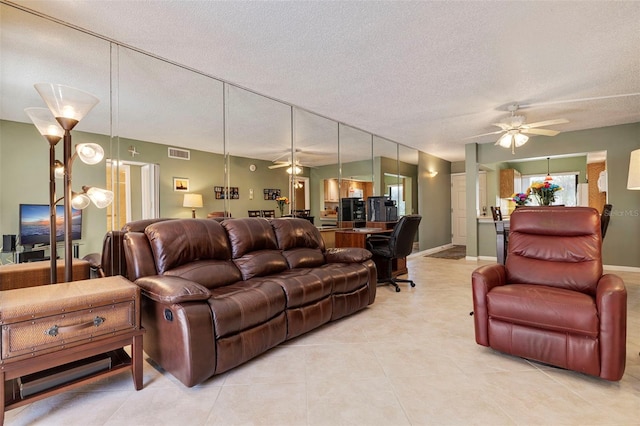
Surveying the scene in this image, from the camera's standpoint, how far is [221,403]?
5.49 feet

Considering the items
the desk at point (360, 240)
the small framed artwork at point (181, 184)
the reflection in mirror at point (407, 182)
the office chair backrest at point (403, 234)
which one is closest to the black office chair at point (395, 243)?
the office chair backrest at point (403, 234)

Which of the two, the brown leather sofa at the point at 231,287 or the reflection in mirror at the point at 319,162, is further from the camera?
the reflection in mirror at the point at 319,162

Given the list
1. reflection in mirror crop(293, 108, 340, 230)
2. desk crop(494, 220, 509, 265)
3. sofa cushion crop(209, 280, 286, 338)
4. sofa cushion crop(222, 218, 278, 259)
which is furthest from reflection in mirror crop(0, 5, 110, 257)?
desk crop(494, 220, 509, 265)

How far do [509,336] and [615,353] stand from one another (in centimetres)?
53

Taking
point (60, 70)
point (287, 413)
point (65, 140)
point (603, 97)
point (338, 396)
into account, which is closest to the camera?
point (287, 413)

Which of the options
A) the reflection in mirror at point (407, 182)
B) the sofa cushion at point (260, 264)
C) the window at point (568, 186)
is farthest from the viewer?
the window at point (568, 186)

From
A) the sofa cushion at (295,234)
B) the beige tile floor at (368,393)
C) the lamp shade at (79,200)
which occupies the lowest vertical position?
the beige tile floor at (368,393)

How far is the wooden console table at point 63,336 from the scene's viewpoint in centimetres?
143

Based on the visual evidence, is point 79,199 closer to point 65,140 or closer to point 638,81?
point 65,140

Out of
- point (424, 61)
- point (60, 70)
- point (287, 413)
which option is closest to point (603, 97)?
point (424, 61)

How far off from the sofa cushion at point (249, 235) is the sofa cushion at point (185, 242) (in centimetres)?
8

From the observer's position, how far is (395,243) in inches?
159

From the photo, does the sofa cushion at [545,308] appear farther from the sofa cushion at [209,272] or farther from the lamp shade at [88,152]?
the lamp shade at [88,152]

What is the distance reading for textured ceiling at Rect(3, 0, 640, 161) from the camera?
2.16 metres
